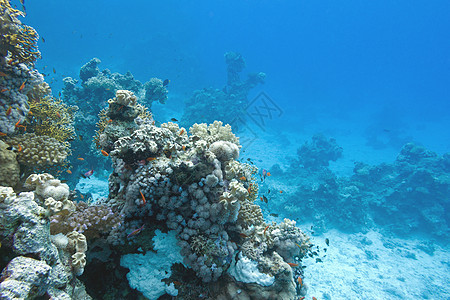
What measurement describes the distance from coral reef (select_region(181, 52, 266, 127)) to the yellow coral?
19070mm

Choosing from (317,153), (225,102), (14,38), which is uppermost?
(225,102)

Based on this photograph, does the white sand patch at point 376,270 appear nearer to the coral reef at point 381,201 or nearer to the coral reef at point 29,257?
the coral reef at point 381,201

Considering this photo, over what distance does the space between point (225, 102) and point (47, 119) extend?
24047 mm

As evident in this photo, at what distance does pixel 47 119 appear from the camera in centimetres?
591

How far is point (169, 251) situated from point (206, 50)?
283 feet

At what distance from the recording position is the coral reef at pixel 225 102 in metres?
26.8

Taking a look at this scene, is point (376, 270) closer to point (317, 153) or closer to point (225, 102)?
point (317, 153)

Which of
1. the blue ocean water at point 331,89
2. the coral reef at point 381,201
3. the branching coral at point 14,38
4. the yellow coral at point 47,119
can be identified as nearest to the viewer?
the branching coral at point 14,38

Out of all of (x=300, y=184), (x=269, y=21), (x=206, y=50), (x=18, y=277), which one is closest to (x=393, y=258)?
(x=300, y=184)

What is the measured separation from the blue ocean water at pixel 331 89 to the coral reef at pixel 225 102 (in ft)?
5.03

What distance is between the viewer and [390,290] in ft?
42.4

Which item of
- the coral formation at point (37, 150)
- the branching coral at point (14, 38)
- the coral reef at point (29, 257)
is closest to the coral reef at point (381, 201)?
the coral formation at point (37, 150)

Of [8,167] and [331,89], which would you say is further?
[331,89]

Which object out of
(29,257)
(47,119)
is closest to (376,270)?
(29,257)
